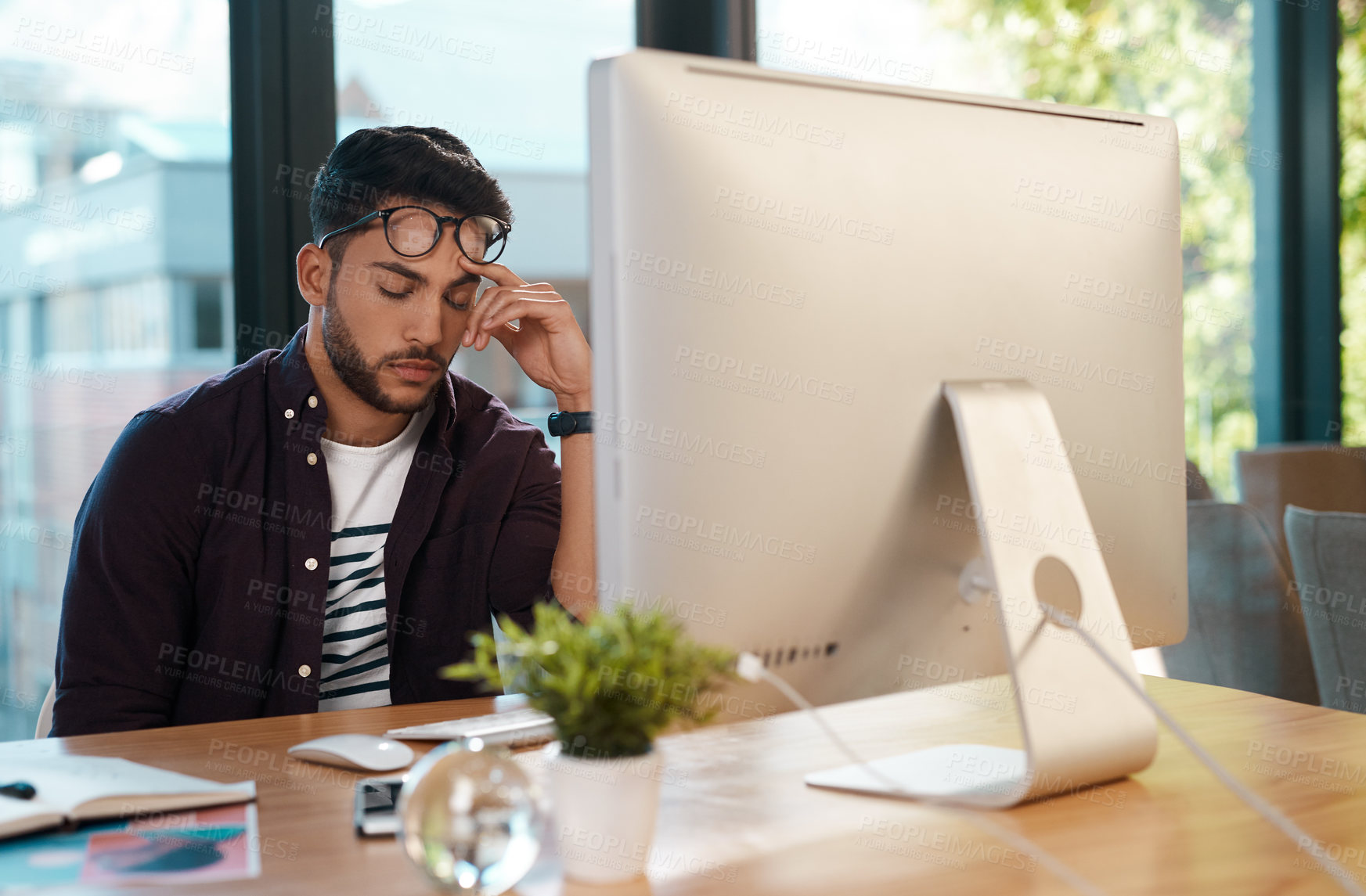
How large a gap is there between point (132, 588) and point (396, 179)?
0.62 metres

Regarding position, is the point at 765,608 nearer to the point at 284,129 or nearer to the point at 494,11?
the point at 284,129

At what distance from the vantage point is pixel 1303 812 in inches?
32.5

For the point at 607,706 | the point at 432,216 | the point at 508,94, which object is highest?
the point at 508,94

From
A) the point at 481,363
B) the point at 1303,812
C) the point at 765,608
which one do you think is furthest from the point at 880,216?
the point at 481,363

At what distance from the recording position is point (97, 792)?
814mm

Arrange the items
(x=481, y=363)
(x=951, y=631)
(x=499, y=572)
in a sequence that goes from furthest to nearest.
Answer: (x=481, y=363)
(x=499, y=572)
(x=951, y=631)

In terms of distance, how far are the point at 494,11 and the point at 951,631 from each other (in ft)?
5.49

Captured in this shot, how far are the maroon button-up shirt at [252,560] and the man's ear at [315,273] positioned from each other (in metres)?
0.05

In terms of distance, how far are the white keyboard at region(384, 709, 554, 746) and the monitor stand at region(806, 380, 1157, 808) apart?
0.26m

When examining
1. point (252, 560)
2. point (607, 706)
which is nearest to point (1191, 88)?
point (252, 560)

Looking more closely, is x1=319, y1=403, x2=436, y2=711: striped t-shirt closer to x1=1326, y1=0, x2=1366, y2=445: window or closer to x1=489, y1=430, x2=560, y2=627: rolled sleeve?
x1=489, y1=430, x2=560, y2=627: rolled sleeve

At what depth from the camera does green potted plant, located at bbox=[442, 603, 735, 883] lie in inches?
26.1

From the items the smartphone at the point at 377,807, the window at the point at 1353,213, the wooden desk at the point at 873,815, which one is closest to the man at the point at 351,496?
the wooden desk at the point at 873,815

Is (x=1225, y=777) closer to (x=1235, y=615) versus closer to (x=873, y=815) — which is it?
(x=873, y=815)
